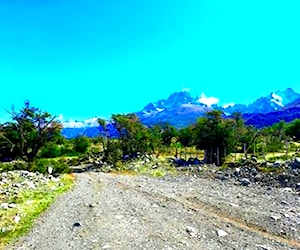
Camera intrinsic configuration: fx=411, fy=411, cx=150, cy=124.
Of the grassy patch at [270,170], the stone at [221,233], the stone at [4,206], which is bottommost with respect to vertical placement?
the stone at [221,233]

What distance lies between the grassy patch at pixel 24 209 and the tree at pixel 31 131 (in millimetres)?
38219

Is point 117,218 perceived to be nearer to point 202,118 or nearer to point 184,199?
point 184,199

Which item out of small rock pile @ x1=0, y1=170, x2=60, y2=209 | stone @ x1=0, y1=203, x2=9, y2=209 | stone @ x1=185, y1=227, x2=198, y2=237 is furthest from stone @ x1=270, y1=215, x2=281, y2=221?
stone @ x1=0, y1=203, x2=9, y2=209

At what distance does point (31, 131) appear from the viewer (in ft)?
253

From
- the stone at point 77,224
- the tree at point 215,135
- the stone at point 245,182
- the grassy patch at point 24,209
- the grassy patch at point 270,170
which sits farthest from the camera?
the tree at point 215,135

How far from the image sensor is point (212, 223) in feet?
64.5

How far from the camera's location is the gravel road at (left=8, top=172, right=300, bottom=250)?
55.1 feet

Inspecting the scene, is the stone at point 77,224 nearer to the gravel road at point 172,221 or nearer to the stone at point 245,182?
the gravel road at point 172,221

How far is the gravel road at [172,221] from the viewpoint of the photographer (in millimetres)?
16781

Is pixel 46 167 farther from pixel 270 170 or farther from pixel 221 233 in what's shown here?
pixel 221 233

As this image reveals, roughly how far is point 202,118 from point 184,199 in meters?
34.5

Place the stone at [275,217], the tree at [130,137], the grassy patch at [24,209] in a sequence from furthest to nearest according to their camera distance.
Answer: the tree at [130,137] → the stone at [275,217] → the grassy patch at [24,209]

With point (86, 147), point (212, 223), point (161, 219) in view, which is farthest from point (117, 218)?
point (86, 147)

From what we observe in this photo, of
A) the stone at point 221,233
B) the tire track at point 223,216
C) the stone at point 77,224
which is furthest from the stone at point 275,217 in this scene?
the stone at point 77,224
